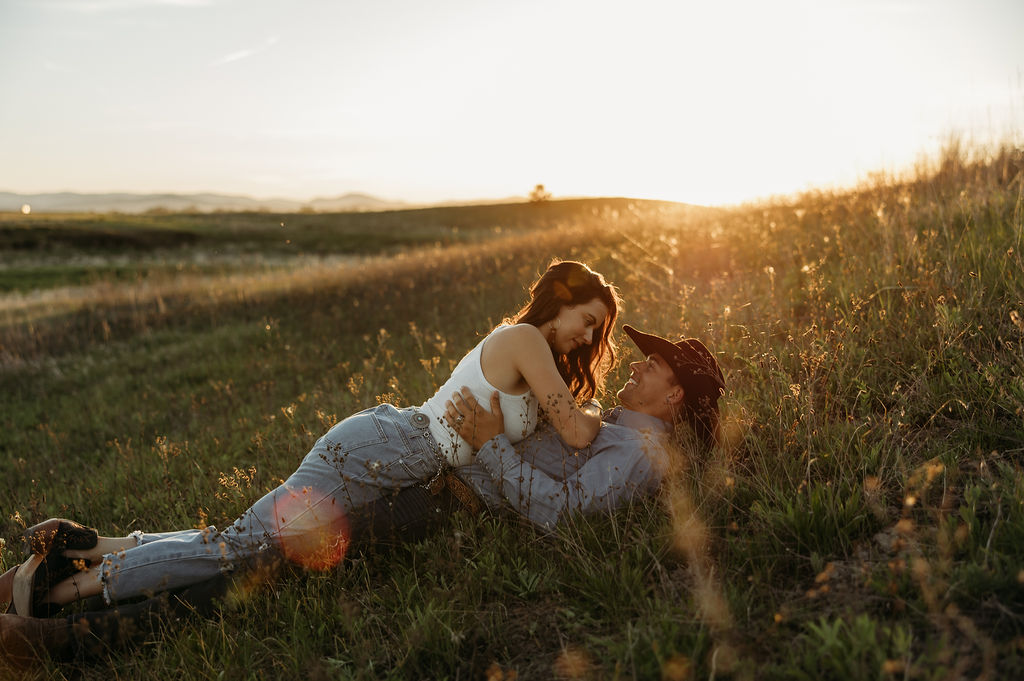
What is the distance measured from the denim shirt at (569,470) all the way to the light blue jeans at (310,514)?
0.38 m

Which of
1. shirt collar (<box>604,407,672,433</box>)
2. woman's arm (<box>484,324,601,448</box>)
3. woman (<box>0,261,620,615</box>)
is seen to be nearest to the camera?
woman (<box>0,261,620,615</box>)

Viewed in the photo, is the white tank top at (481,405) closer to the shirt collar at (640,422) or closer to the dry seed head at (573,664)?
the shirt collar at (640,422)

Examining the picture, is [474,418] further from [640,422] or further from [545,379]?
[640,422]

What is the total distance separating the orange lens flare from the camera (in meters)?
3.19

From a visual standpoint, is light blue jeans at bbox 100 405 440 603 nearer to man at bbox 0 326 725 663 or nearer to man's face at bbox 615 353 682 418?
man at bbox 0 326 725 663

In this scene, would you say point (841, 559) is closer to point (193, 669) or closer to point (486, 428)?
point (486, 428)

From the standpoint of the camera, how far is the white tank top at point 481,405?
336 cm

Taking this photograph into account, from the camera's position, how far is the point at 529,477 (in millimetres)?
3201

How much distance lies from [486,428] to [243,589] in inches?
58.2

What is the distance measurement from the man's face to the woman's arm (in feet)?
1.58

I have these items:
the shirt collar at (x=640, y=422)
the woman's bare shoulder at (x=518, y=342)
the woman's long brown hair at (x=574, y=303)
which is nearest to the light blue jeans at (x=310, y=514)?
the woman's bare shoulder at (x=518, y=342)

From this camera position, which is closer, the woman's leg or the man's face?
the woman's leg

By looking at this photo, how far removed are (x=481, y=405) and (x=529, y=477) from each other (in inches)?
18.9

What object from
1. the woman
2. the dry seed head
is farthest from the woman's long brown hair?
the dry seed head
